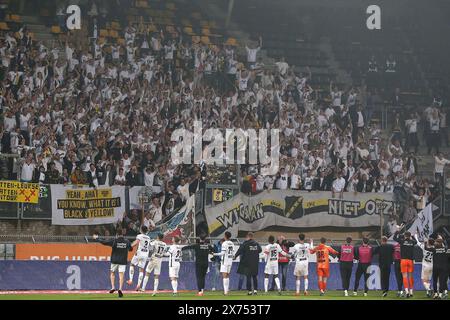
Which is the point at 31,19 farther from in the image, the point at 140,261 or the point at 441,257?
the point at 441,257

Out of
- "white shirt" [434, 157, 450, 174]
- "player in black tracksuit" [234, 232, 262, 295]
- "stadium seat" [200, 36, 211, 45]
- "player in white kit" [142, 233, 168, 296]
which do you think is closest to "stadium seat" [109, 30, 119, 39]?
"stadium seat" [200, 36, 211, 45]

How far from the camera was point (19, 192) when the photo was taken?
35406mm

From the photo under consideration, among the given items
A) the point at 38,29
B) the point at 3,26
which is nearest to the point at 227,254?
the point at 3,26

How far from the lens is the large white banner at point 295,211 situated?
1503 inches

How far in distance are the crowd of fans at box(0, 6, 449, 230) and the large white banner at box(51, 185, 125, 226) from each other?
37 centimetres

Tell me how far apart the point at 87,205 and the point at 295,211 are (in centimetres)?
776

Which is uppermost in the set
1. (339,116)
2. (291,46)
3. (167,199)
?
(291,46)

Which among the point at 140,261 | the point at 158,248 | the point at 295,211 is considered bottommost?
the point at 140,261

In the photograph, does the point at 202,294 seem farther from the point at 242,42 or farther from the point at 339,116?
the point at 242,42

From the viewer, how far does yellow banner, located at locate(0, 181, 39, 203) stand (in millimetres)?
35188

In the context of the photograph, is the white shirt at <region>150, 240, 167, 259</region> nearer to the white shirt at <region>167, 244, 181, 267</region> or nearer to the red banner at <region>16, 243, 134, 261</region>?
the white shirt at <region>167, 244, 181, 267</region>

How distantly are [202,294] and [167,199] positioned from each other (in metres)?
5.54

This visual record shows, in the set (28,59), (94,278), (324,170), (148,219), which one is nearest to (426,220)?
(324,170)

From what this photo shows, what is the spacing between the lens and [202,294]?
3278cm
